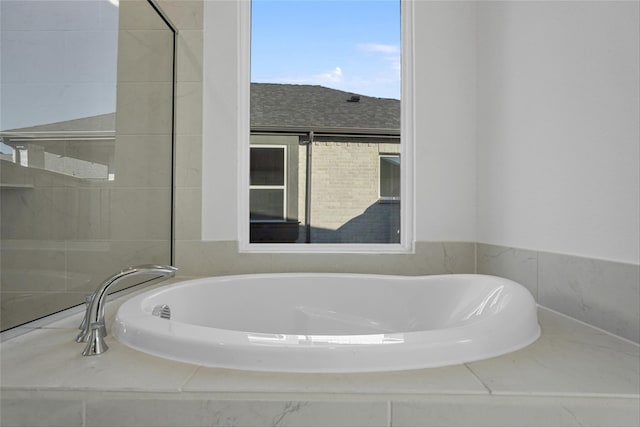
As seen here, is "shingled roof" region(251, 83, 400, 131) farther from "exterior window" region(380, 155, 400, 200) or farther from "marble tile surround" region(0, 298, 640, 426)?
"marble tile surround" region(0, 298, 640, 426)

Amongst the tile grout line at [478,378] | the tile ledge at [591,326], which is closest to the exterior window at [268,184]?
the tile ledge at [591,326]

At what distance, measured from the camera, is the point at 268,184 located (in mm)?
2139

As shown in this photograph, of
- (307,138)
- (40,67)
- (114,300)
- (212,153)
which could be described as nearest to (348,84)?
(307,138)

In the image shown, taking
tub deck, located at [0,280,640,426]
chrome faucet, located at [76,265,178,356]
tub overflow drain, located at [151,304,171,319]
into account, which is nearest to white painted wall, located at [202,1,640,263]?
tub deck, located at [0,280,640,426]

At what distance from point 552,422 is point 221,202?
5.39 ft

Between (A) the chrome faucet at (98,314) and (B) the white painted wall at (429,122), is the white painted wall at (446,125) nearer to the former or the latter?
(B) the white painted wall at (429,122)

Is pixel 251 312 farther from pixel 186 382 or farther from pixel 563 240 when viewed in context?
pixel 563 240

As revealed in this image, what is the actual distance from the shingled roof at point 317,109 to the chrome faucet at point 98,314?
4.48 feet

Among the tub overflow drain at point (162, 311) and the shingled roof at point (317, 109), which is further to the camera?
the shingled roof at point (317, 109)

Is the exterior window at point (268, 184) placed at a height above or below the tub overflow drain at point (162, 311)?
above

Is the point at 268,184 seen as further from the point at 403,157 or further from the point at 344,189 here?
the point at 403,157

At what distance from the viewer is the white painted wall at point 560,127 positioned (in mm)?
1030

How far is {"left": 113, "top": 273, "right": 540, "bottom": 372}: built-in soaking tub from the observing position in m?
0.79

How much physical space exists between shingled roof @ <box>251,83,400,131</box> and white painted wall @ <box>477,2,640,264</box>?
1.77ft
